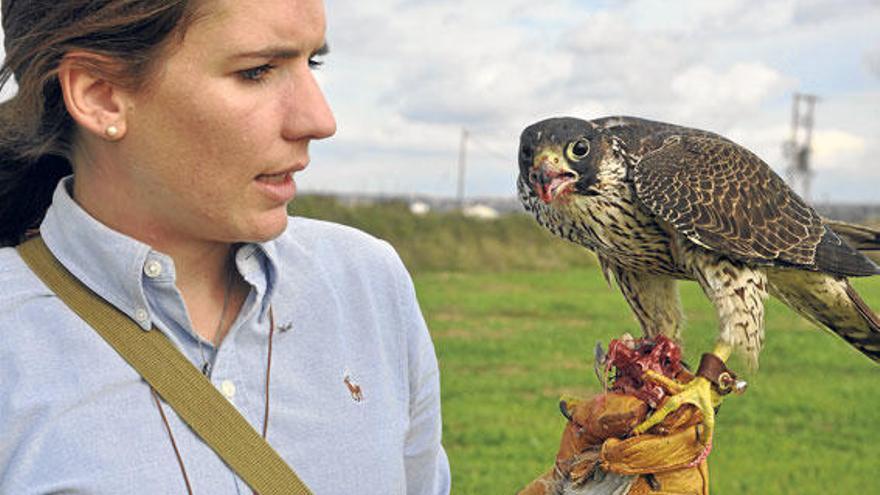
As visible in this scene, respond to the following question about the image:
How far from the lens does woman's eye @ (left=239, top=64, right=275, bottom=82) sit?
5.41 feet

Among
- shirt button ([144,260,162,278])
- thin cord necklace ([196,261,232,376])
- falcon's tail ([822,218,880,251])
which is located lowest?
falcon's tail ([822,218,880,251])

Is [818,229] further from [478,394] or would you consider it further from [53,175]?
[478,394]

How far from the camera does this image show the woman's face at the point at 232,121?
1.62 meters

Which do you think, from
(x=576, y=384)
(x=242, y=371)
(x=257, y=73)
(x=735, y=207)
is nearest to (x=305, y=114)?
(x=257, y=73)

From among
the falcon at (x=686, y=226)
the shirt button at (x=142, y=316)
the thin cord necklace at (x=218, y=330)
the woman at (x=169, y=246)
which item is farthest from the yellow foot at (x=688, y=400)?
the shirt button at (x=142, y=316)

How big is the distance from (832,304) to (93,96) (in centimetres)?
209

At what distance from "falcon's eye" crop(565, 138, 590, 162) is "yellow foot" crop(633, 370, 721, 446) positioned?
64cm

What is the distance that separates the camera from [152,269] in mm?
1750

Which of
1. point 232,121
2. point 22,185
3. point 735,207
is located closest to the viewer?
point 232,121

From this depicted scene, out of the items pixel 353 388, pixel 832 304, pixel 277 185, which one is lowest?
pixel 832 304

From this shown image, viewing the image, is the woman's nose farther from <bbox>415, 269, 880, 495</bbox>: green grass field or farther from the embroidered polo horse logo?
<bbox>415, 269, 880, 495</bbox>: green grass field

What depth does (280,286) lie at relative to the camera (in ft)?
6.50

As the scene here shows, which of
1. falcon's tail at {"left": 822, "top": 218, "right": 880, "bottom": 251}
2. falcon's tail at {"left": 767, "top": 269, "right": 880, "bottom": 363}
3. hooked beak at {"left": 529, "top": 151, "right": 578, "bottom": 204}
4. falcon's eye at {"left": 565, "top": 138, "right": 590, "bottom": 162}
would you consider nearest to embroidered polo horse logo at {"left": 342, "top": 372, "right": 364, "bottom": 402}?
hooked beak at {"left": 529, "top": 151, "right": 578, "bottom": 204}

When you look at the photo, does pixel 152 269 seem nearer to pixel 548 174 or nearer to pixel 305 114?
pixel 305 114
